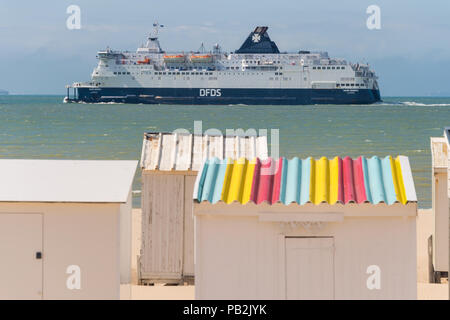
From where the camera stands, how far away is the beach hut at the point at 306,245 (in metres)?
5.66

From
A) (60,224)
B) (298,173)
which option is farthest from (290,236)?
(60,224)

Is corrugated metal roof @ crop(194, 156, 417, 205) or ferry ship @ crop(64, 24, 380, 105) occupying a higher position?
ferry ship @ crop(64, 24, 380, 105)

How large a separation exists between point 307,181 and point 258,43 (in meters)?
88.9

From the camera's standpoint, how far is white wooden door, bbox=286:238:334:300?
569 cm

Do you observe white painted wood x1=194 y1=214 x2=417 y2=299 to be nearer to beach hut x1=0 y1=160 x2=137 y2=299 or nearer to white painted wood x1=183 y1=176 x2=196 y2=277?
beach hut x1=0 y1=160 x2=137 y2=299

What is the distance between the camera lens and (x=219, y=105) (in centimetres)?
8506

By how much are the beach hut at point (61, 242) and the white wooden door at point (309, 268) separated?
46.7 inches

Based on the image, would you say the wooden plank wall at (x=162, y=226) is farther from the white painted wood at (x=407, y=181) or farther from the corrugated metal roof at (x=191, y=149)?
the white painted wood at (x=407, y=181)

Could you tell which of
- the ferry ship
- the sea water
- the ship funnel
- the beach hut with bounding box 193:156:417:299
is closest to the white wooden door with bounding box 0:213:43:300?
the beach hut with bounding box 193:156:417:299

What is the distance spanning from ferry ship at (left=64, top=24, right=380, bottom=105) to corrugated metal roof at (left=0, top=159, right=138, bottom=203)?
7733 centimetres

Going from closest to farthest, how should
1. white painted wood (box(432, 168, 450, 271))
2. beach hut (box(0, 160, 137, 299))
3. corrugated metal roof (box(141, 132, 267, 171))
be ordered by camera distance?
beach hut (box(0, 160, 137, 299))
corrugated metal roof (box(141, 132, 267, 171))
white painted wood (box(432, 168, 450, 271))

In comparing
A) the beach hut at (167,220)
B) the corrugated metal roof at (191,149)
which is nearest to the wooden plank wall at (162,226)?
the beach hut at (167,220)

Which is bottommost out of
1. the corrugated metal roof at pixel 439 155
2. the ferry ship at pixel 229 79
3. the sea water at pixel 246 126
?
the corrugated metal roof at pixel 439 155
